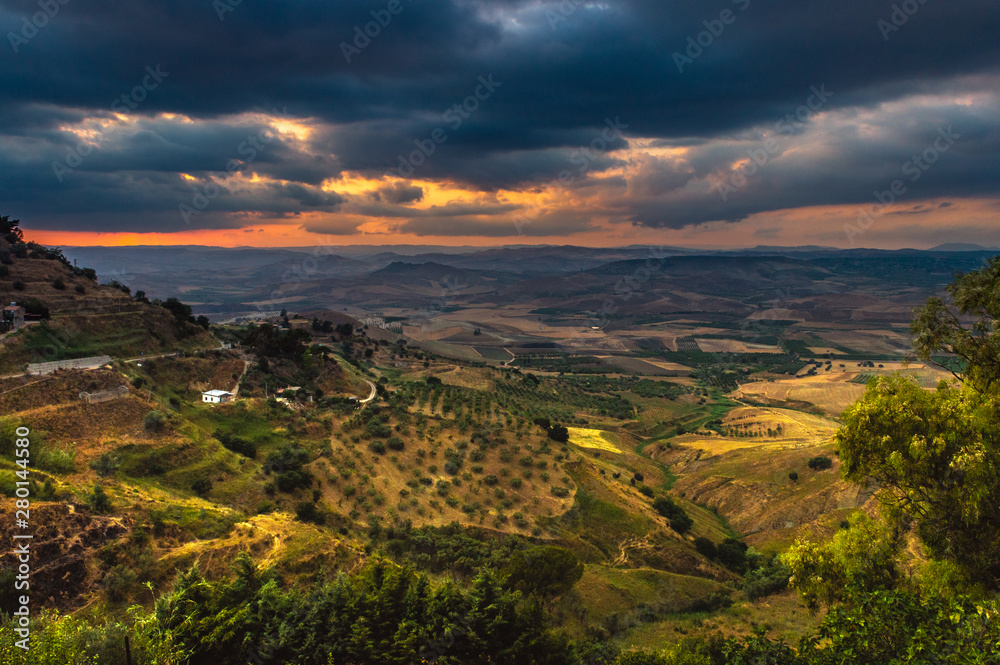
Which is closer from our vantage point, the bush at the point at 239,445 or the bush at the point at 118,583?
the bush at the point at 118,583

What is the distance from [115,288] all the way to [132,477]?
47.7 metres

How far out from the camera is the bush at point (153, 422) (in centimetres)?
3544

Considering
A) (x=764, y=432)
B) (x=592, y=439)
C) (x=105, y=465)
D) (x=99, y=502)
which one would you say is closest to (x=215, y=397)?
(x=105, y=465)

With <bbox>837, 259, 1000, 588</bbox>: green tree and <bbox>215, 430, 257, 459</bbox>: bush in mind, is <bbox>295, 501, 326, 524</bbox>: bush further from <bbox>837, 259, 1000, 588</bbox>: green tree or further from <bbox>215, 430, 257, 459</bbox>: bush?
<bbox>837, 259, 1000, 588</bbox>: green tree

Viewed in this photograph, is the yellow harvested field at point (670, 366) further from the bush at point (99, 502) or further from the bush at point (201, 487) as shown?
the bush at point (99, 502)

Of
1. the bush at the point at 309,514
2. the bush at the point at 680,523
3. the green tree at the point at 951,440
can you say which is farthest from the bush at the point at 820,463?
the bush at the point at 309,514

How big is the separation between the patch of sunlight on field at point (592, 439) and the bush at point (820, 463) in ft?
74.2

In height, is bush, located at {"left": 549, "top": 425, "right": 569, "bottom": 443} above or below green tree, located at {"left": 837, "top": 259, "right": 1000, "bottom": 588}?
below

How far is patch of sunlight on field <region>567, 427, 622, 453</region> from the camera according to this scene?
6569 cm

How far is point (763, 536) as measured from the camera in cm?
4566

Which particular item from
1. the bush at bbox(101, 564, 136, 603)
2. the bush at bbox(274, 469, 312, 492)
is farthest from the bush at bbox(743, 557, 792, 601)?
the bush at bbox(101, 564, 136, 603)

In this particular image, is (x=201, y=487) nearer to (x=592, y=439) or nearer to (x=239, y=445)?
(x=239, y=445)

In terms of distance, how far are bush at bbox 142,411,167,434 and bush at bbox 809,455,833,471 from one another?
59718 millimetres

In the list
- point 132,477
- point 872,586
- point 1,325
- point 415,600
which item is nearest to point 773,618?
point 872,586
